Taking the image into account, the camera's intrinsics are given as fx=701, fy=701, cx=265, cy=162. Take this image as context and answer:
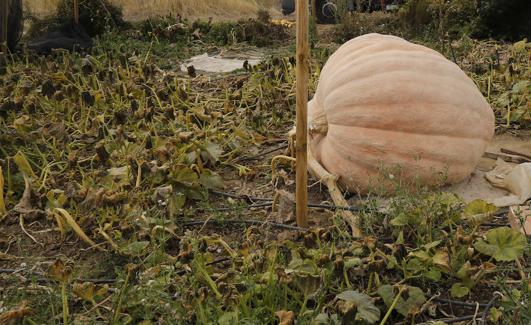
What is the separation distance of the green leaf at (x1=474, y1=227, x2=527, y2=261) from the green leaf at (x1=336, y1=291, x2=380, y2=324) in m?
0.45

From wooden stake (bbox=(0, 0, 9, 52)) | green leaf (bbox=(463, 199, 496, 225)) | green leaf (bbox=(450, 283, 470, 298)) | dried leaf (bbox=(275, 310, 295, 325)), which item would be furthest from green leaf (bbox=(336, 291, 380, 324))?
wooden stake (bbox=(0, 0, 9, 52))

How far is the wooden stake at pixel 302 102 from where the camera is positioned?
2.34 meters

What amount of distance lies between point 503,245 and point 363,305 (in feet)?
1.75

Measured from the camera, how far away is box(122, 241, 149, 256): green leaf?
2.34 metres

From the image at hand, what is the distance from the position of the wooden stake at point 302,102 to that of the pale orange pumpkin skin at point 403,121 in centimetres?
34

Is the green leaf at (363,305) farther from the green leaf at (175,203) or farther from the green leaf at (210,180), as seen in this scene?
the green leaf at (210,180)

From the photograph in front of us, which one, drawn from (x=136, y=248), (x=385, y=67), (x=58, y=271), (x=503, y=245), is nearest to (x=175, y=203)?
(x=136, y=248)

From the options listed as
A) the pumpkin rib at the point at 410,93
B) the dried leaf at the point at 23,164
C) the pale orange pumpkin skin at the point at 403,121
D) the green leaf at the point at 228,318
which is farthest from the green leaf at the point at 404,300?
the dried leaf at the point at 23,164

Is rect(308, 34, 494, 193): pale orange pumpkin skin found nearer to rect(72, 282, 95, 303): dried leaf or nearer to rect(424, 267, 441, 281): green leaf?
rect(424, 267, 441, 281): green leaf

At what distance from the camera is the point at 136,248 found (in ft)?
7.66

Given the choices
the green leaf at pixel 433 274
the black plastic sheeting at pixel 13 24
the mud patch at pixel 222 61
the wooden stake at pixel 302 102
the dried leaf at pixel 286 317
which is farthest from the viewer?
the black plastic sheeting at pixel 13 24

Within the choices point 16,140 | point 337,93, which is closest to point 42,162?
point 16,140

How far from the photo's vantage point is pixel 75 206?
2785 millimetres

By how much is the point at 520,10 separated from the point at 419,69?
446 cm
